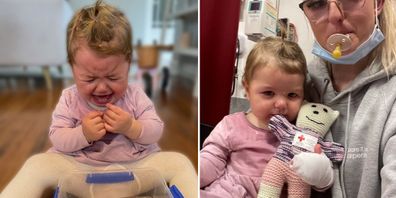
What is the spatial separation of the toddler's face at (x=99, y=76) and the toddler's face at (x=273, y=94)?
237 millimetres

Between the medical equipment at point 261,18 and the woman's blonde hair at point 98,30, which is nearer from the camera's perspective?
the woman's blonde hair at point 98,30

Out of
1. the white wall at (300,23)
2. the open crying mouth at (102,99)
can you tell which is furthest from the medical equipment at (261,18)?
the open crying mouth at (102,99)

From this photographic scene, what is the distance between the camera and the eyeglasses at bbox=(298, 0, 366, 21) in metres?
0.74

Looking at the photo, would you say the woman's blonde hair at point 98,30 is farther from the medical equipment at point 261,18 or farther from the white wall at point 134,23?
the medical equipment at point 261,18

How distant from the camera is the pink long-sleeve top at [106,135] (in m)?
0.71

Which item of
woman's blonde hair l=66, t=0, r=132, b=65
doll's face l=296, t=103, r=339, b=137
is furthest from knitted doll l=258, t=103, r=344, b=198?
woman's blonde hair l=66, t=0, r=132, b=65

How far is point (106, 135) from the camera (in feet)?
2.37

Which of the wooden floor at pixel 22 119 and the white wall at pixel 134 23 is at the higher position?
the white wall at pixel 134 23

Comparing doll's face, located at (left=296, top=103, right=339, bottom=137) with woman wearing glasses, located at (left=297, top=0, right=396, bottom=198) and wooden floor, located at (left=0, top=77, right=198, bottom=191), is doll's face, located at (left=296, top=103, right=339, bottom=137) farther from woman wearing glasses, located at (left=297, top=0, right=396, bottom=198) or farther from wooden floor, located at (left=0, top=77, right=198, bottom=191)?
wooden floor, located at (left=0, top=77, right=198, bottom=191)

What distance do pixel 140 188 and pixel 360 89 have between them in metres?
0.44

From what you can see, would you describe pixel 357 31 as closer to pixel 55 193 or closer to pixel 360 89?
pixel 360 89

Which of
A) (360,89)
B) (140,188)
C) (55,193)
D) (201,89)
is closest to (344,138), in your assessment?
(360,89)

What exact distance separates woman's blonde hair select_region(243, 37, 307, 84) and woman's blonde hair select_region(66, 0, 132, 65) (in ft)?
0.78

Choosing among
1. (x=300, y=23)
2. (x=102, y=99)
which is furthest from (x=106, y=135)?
(x=300, y=23)
